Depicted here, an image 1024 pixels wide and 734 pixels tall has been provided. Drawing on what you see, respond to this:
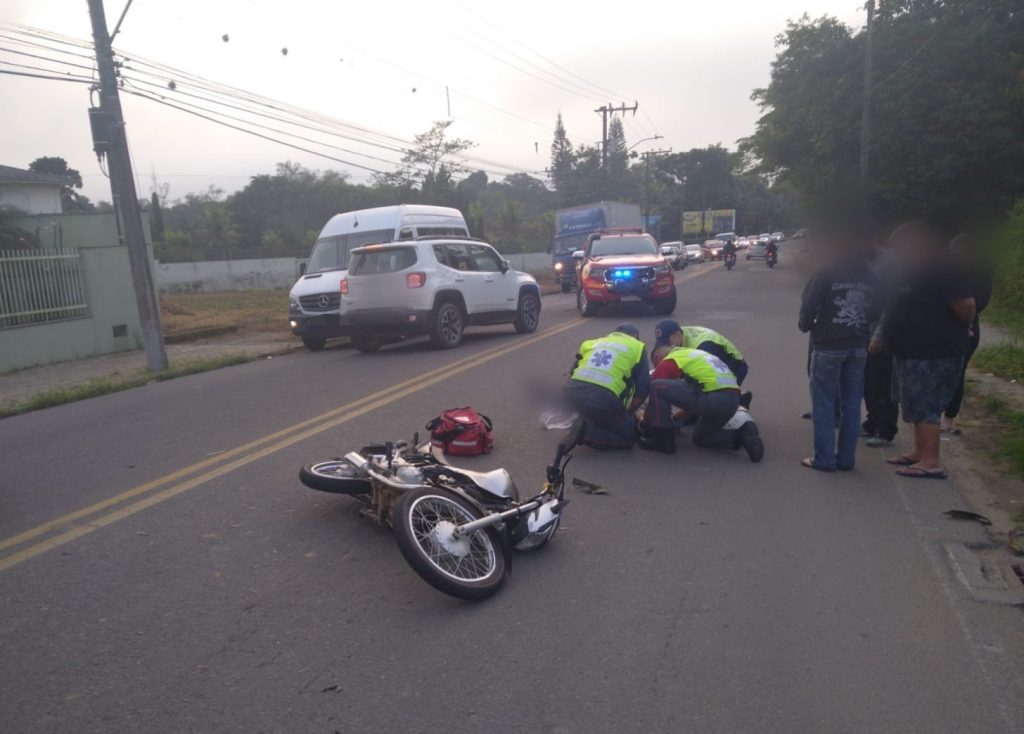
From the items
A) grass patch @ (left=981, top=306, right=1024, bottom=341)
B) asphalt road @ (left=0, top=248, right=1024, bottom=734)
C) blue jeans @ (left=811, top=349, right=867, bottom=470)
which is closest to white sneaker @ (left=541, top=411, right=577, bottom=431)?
asphalt road @ (left=0, top=248, right=1024, bottom=734)

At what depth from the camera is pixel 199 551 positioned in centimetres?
490

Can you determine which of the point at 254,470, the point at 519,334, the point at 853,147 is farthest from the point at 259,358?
the point at 853,147

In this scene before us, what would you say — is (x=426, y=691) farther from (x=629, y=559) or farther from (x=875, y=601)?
(x=875, y=601)

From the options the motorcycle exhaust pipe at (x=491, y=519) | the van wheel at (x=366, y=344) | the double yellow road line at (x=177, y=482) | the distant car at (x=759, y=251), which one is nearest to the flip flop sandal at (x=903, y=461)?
the motorcycle exhaust pipe at (x=491, y=519)

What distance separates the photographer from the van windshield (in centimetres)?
1598

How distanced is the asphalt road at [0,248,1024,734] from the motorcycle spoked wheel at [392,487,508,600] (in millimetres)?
130

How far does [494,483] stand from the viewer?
482cm

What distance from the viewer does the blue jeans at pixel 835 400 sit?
20.9 ft

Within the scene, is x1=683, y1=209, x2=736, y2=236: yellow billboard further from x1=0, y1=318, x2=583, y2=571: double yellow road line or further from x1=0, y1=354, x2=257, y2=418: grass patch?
x1=0, y1=318, x2=583, y2=571: double yellow road line

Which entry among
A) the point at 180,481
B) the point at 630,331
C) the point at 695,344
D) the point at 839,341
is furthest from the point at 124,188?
the point at 839,341

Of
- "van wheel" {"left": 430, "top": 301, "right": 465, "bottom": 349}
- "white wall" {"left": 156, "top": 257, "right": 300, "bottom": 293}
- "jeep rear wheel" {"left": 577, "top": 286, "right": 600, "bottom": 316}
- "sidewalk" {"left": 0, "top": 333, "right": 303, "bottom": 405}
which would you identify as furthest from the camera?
"white wall" {"left": 156, "top": 257, "right": 300, "bottom": 293}

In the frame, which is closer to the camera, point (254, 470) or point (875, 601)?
point (875, 601)

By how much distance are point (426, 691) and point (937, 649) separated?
2292 mm

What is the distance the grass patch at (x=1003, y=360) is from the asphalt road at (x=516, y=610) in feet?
15.3
